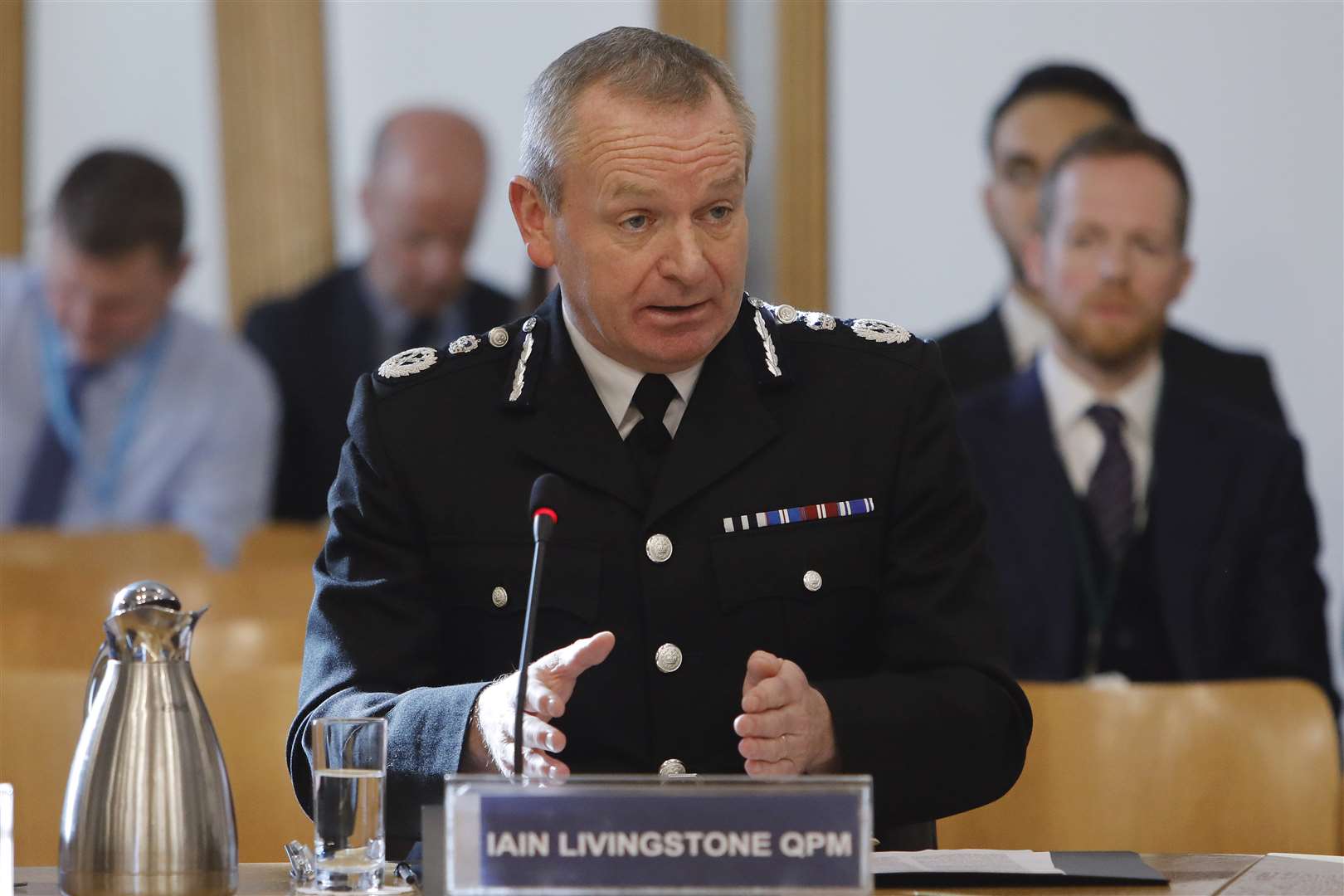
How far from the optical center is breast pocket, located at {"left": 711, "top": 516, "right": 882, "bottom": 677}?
1938 millimetres

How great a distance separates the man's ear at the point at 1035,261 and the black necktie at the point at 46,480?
7.51 ft

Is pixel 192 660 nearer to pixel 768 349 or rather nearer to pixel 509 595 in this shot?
pixel 509 595

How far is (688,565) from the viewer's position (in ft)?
6.34

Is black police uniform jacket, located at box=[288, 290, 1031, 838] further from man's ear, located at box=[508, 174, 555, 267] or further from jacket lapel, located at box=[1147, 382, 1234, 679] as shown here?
jacket lapel, located at box=[1147, 382, 1234, 679]

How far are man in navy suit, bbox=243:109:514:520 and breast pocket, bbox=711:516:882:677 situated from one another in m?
2.45

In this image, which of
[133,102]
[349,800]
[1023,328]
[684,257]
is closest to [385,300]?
[133,102]

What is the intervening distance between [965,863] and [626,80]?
87 centimetres

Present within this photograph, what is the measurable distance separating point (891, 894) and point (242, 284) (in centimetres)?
322

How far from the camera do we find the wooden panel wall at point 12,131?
4359mm

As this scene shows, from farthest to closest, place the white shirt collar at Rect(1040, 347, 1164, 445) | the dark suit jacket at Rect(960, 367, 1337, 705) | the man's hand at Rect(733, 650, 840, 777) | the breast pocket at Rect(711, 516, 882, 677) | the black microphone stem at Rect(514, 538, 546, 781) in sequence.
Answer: the white shirt collar at Rect(1040, 347, 1164, 445)
the dark suit jacket at Rect(960, 367, 1337, 705)
the breast pocket at Rect(711, 516, 882, 677)
the man's hand at Rect(733, 650, 840, 777)
the black microphone stem at Rect(514, 538, 546, 781)

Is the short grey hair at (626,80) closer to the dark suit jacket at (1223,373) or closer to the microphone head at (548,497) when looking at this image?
the microphone head at (548,497)

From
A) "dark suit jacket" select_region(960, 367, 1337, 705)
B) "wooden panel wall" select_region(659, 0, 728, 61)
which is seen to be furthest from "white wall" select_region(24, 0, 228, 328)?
"dark suit jacket" select_region(960, 367, 1337, 705)

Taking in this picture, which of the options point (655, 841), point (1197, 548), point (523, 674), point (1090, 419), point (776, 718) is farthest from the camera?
point (1090, 419)

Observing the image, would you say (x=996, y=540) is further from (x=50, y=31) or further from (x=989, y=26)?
(x=50, y=31)
